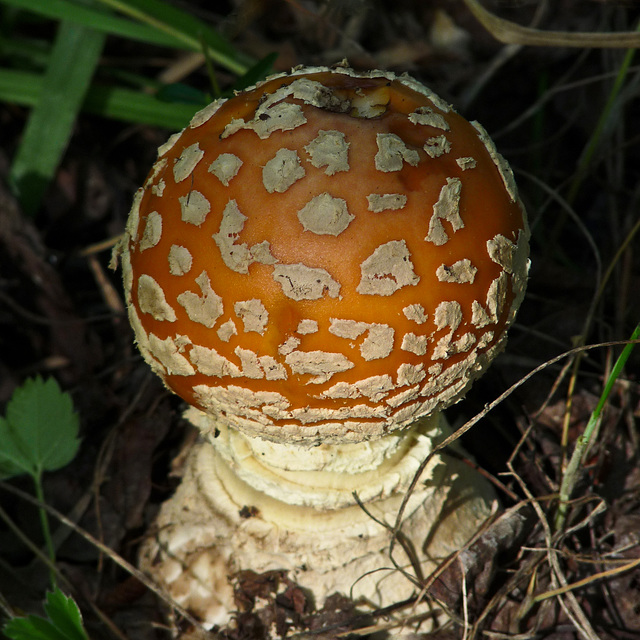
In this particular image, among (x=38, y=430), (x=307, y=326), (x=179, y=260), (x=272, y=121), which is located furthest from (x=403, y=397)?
(x=38, y=430)

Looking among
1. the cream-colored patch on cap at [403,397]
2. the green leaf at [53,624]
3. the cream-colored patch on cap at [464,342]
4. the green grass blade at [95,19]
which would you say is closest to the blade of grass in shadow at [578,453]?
the cream-colored patch on cap at [464,342]

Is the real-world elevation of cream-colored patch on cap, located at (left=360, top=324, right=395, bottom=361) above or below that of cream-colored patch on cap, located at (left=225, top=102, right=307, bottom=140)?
below

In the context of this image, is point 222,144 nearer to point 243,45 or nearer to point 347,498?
point 347,498

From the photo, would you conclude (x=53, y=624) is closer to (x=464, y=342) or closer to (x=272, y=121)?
(x=464, y=342)

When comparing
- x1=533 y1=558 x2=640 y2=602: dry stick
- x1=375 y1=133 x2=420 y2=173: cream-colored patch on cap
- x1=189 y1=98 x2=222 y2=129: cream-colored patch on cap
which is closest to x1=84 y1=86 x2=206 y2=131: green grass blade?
x1=189 y1=98 x2=222 y2=129: cream-colored patch on cap

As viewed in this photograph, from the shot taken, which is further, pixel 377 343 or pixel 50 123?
pixel 50 123

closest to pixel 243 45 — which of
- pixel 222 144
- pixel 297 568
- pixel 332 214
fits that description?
pixel 222 144

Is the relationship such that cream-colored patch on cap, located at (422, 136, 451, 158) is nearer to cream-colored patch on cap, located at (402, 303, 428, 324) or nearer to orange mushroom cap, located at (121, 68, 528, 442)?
orange mushroom cap, located at (121, 68, 528, 442)
